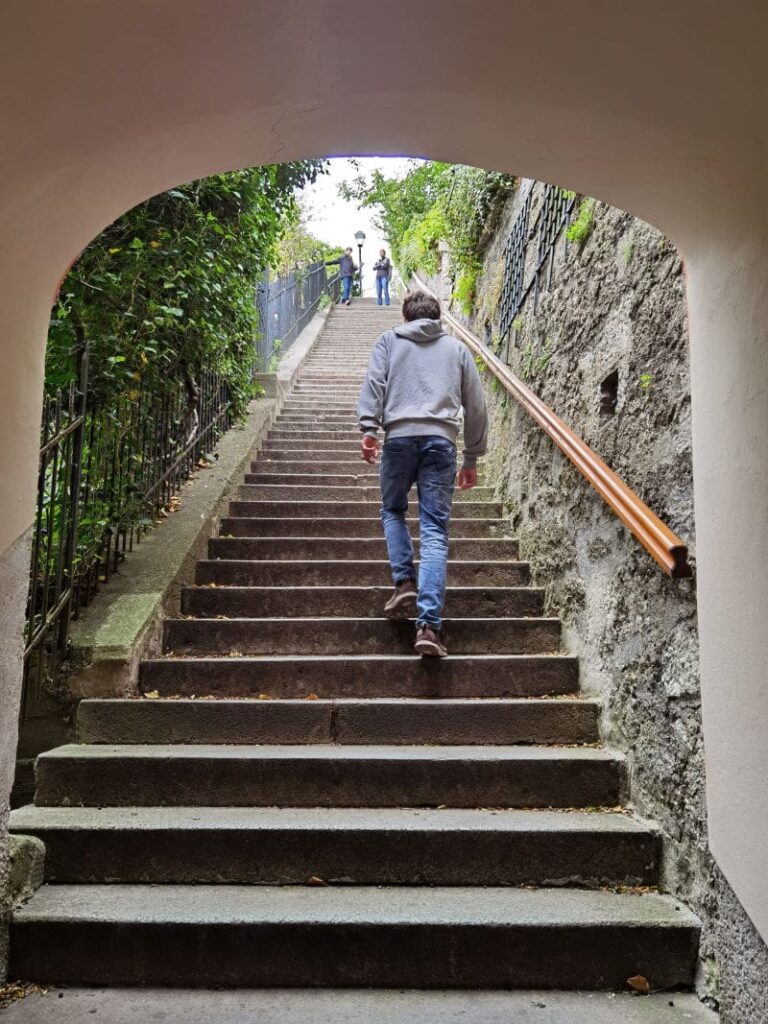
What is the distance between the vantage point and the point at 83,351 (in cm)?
341

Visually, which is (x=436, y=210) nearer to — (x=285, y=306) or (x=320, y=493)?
(x=285, y=306)

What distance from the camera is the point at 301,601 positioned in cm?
401

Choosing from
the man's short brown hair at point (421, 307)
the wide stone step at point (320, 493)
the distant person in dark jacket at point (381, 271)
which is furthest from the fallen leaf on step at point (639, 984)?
the distant person in dark jacket at point (381, 271)

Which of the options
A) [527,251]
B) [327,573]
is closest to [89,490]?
[327,573]

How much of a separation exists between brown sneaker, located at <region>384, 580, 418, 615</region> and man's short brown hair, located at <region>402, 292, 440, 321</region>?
1357 millimetres

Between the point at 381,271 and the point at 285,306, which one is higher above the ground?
the point at 381,271

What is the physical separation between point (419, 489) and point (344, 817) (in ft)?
5.58

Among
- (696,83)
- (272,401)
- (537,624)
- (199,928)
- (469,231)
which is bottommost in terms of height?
(199,928)

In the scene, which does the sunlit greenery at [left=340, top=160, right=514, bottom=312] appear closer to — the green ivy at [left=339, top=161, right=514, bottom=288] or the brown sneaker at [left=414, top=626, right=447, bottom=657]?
the green ivy at [left=339, top=161, right=514, bottom=288]

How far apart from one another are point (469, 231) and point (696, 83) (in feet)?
20.8

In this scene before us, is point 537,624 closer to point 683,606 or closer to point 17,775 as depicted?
point 683,606

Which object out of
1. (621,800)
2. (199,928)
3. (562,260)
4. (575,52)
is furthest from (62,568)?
(562,260)

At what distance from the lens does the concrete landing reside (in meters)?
1.94

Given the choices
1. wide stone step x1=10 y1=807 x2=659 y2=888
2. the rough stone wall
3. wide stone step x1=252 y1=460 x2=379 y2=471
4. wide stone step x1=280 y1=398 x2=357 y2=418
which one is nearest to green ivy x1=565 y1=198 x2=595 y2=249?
the rough stone wall
